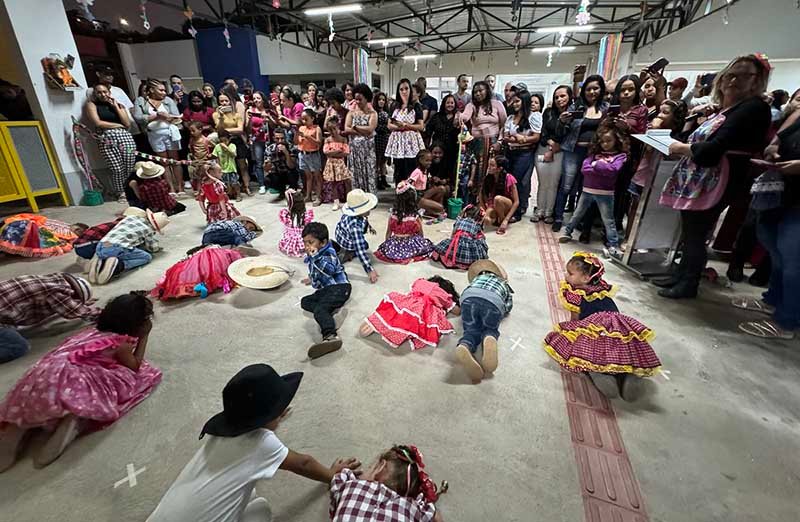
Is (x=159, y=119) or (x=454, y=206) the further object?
(x=159, y=119)

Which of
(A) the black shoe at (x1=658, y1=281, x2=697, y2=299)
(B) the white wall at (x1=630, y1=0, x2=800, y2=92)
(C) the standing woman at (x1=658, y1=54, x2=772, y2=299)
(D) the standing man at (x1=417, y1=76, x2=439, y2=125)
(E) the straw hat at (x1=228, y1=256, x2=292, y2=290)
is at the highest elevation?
(B) the white wall at (x1=630, y1=0, x2=800, y2=92)

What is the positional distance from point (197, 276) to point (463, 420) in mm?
2431

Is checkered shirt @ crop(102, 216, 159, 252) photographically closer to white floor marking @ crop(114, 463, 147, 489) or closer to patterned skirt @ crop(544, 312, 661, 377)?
white floor marking @ crop(114, 463, 147, 489)

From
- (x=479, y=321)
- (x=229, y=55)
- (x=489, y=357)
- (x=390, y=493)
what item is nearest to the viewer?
(x=390, y=493)

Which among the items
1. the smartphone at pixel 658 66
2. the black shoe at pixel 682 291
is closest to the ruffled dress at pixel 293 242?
the black shoe at pixel 682 291

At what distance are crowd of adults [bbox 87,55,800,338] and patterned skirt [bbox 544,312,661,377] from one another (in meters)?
1.35

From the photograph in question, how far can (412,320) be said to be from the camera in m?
2.39

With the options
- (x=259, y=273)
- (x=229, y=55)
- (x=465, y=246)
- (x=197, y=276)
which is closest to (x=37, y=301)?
(x=197, y=276)

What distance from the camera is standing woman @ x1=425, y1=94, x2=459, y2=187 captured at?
17.0 feet

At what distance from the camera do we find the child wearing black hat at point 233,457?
1.03m

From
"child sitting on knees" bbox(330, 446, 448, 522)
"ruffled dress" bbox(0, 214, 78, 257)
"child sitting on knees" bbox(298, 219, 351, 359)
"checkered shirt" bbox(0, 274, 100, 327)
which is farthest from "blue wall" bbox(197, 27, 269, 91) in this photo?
"child sitting on knees" bbox(330, 446, 448, 522)

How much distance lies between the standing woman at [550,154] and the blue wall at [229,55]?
10.2 metres

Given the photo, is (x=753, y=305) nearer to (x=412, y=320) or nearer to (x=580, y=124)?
(x=580, y=124)

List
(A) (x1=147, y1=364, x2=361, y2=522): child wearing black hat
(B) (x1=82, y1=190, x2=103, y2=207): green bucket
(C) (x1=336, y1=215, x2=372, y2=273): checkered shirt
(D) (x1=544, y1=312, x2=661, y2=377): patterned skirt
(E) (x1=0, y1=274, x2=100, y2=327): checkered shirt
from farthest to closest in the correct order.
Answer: (B) (x1=82, y1=190, x2=103, y2=207): green bucket < (C) (x1=336, y1=215, x2=372, y2=273): checkered shirt < (E) (x1=0, y1=274, x2=100, y2=327): checkered shirt < (D) (x1=544, y1=312, x2=661, y2=377): patterned skirt < (A) (x1=147, y1=364, x2=361, y2=522): child wearing black hat
